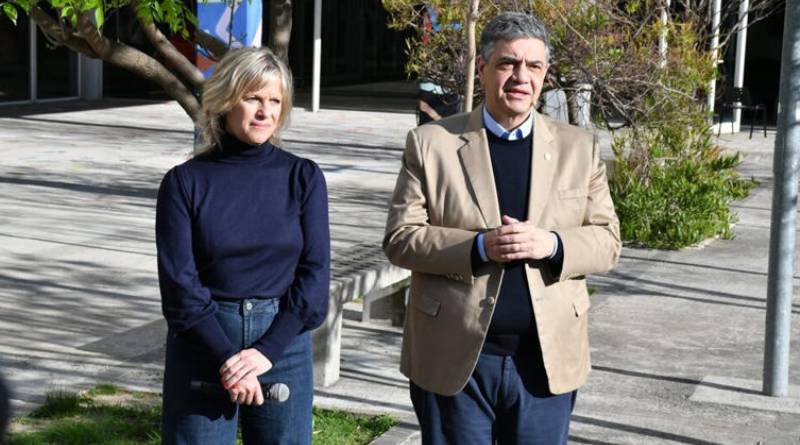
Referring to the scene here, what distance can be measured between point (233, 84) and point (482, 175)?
0.75 metres

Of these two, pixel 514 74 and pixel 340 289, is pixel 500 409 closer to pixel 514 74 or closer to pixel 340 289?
pixel 514 74

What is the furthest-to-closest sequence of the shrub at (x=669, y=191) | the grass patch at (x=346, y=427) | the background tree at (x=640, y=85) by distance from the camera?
1. the shrub at (x=669, y=191)
2. the background tree at (x=640, y=85)
3. the grass patch at (x=346, y=427)

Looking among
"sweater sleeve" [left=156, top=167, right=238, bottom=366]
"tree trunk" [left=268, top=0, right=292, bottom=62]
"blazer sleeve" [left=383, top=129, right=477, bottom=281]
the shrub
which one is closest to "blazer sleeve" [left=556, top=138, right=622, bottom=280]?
"blazer sleeve" [left=383, top=129, right=477, bottom=281]

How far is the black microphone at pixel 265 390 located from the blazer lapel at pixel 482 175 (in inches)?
29.5

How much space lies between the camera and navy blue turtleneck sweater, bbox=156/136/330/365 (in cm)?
358

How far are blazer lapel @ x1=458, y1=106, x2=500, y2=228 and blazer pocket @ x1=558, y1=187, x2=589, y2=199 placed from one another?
19 centimetres

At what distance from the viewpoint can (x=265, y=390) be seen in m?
3.64

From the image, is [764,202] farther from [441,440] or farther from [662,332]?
[441,440]

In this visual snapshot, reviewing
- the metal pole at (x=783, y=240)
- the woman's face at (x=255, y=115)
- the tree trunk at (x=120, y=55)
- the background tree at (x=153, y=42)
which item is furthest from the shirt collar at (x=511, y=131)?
the metal pole at (x=783, y=240)

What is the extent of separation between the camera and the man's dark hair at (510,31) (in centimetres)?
359

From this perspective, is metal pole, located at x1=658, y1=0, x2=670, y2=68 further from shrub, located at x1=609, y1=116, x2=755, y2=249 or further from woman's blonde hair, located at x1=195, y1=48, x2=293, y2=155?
woman's blonde hair, located at x1=195, y1=48, x2=293, y2=155

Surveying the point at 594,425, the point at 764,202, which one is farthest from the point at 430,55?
the point at 764,202

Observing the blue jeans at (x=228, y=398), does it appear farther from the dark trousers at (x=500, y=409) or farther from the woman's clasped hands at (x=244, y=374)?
the dark trousers at (x=500, y=409)

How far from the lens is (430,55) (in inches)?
392
